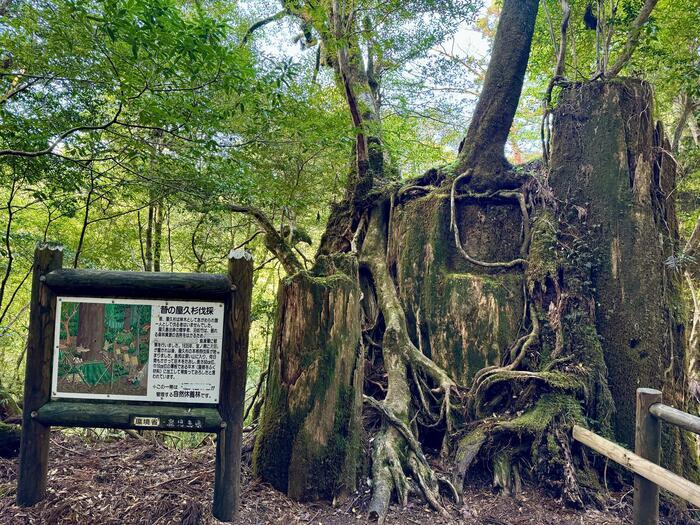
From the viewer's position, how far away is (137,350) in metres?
2.97

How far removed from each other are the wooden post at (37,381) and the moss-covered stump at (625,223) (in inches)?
194

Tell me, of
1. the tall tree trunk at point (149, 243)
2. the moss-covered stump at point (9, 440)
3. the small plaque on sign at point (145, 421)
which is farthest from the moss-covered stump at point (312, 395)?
the tall tree trunk at point (149, 243)

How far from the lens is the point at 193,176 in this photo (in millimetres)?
5137

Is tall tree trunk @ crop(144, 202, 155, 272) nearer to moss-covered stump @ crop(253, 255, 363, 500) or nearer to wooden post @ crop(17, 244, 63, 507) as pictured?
wooden post @ crop(17, 244, 63, 507)

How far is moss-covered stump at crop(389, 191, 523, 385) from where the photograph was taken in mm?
4910

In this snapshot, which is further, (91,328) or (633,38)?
(633,38)

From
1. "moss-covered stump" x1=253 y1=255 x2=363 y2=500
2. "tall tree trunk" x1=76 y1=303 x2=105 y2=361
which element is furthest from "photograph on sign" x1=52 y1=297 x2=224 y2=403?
"moss-covered stump" x1=253 y1=255 x2=363 y2=500

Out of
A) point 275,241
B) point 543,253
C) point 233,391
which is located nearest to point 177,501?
point 233,391

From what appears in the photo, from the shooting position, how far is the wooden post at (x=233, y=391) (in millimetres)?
2922

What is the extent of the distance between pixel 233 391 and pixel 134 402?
0.68 m

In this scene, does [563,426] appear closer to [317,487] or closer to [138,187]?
[317,487]

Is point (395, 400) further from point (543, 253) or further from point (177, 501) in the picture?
point (543, 253)

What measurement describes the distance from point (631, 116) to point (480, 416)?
3.71 metres

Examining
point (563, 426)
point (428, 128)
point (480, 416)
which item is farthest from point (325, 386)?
point (428, 128)
